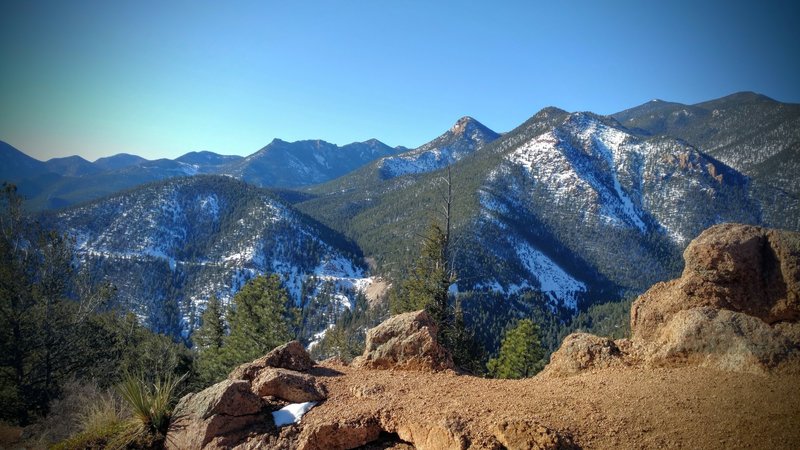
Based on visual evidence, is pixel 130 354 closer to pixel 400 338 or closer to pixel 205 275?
pixel 400 338

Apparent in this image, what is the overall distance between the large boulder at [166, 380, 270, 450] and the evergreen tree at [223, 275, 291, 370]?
55.5 feet

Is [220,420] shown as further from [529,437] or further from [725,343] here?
[725,343]

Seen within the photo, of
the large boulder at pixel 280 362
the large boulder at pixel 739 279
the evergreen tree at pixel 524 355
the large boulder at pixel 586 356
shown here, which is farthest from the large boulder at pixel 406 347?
the evergreen tree at pixel 524 355

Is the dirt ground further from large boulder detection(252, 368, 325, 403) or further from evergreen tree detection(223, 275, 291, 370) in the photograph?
evergreen tree detection(223, 275, 291, 370)

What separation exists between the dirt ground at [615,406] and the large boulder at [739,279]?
3411mm

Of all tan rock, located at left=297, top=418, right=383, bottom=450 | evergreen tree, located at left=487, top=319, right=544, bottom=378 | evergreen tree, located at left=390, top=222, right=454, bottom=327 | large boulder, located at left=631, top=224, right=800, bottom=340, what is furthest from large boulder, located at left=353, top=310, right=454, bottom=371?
evergreen tree, located at left=487, top=319, right=544, bottom=378

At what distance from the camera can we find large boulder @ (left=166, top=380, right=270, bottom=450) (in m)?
8.34

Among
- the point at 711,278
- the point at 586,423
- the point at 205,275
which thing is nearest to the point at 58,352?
the point at 586,423

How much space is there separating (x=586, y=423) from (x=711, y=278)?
290 inches

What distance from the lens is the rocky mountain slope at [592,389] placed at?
6602 millimetres

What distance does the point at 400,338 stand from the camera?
12234 mm

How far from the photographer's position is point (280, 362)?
11.3 meters

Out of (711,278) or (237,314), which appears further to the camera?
(237,314)

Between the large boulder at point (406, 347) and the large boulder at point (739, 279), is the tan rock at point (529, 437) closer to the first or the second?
the large boulder at point (406, 347)
